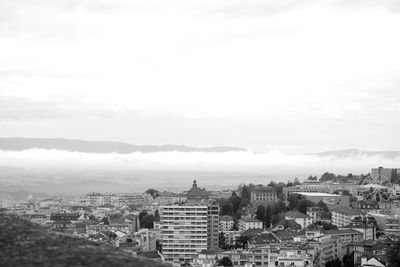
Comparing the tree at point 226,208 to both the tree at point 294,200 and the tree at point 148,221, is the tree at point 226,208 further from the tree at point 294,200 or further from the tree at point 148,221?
the tree at point 148,221

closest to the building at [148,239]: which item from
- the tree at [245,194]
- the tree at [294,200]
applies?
the tree at [294,200]

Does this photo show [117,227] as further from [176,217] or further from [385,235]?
[385,235]

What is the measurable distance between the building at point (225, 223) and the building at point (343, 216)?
26.1ft

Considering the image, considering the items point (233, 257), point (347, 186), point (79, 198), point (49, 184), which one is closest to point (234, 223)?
point (233, 257)

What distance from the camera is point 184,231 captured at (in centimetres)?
4588

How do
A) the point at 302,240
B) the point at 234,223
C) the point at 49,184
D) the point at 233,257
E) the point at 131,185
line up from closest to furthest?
the point at 233,257
the point at 302,240
the point at 234,223
the point at 49,184
the point at 131,185

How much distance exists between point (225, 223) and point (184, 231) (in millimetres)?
13724

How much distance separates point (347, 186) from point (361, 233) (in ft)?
137

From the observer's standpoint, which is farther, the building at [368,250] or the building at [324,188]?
the building at [324,188]

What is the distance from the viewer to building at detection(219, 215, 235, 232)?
58.2 m

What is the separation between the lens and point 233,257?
123 feet

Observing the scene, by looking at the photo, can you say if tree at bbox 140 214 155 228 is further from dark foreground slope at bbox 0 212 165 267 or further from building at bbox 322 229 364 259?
dark foreground slope at bbox 0 212 165 267

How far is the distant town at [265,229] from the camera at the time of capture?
1495 inches

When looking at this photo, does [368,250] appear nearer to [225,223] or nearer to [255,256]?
[255,256]
